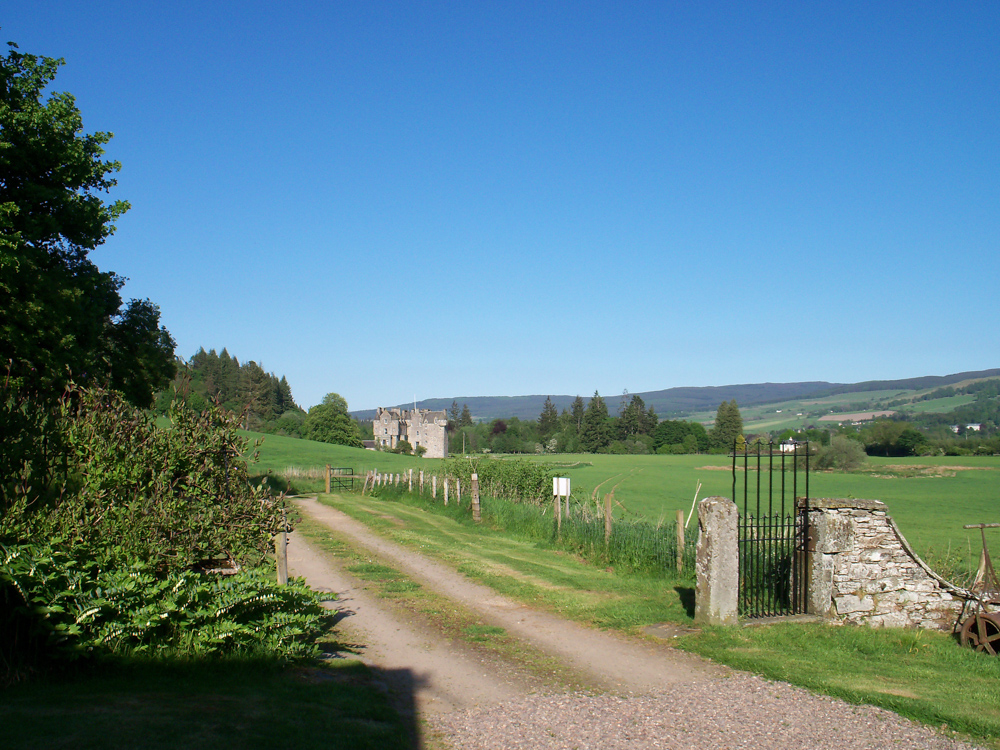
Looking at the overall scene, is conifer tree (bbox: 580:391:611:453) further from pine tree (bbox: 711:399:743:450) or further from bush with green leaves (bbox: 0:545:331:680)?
bush with green leaves (bbox: 0:545:331:680)

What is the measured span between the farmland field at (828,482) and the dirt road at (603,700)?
1734cm

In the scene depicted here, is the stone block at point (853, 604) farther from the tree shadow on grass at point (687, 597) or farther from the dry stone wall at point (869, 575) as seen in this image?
the tree shadow on grass at point (687, 597)

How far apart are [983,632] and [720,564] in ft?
12.3

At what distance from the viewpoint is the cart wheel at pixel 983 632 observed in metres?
9.66

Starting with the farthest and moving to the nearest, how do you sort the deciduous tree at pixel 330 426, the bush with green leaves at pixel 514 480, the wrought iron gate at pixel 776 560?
the deciduous tree at pixel 330 426, the bush with green leaves at pixel 514 480, the wrought iron gate at pixel 776 560

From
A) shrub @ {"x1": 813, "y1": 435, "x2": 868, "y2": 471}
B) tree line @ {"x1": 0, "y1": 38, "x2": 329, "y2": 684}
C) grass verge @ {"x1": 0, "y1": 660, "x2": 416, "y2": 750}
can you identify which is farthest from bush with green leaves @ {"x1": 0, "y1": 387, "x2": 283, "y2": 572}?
shrub @ {"x1": 813, "y1": 435, "x2": 868, "y2": 471}

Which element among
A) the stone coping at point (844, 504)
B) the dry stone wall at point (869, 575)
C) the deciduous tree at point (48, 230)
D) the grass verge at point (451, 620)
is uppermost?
the deciduous tree at point (48, 230)

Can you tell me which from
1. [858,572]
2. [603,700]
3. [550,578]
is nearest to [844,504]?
[858,572]

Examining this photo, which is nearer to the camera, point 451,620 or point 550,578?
point 451,620

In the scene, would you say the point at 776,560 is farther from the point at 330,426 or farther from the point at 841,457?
the point at 330,426

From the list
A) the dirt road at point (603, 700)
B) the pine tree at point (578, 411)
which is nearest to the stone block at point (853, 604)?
the dirt road at point (603, 700)

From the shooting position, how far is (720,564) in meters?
10.0

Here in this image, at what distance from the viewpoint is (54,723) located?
16.1ft

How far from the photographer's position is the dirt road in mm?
6266
